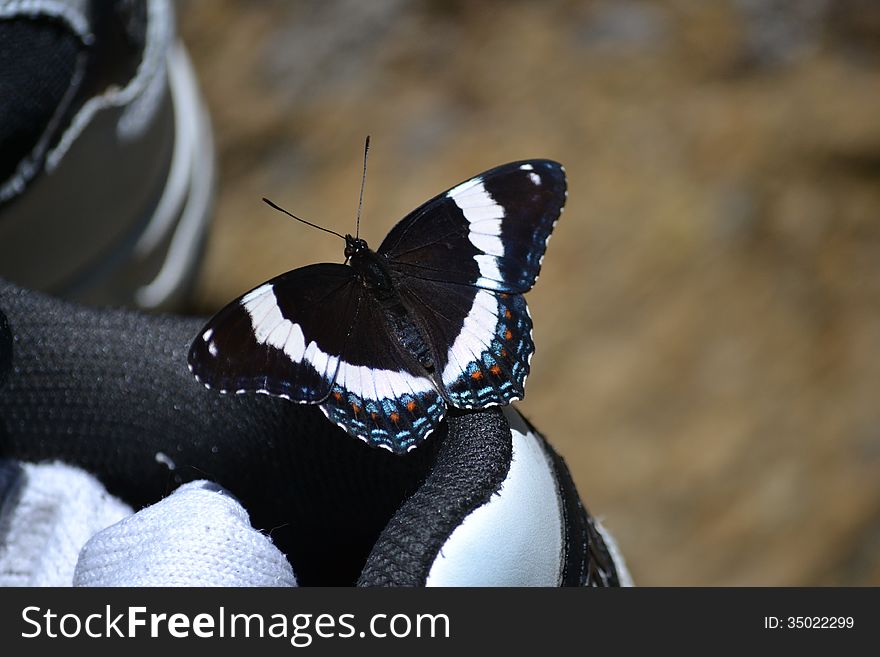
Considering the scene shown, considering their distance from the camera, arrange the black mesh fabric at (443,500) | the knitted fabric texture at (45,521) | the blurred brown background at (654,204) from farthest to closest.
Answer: the blurred brown background at (654,204) < the knitted fabric texture at (45,521) < the black mesh fabric at (443,500)

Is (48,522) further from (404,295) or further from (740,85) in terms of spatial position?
(740,85)

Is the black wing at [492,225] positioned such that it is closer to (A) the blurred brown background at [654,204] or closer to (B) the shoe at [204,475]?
(B) the shoe at [204,475]

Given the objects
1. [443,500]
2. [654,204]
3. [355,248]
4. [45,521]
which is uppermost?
[654,204]

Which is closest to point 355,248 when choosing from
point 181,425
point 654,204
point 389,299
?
point 389,299

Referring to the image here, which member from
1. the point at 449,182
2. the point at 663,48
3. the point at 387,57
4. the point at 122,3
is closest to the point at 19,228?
the point at 122,3

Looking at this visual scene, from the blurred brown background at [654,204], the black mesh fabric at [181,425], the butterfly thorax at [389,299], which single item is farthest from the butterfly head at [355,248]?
→ the blurred brown background at [654,204]

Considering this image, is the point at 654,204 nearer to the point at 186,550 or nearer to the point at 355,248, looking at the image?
the point at 355,248
